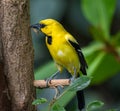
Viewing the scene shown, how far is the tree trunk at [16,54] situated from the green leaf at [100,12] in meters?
1.14

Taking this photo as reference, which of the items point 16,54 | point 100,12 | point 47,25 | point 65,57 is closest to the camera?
point 16,54

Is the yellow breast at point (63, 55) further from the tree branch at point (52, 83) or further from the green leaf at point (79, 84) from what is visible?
the green leaf at point (79, 84)

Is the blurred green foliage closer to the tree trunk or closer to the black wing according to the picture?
the black wing

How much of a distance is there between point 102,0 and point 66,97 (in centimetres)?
71

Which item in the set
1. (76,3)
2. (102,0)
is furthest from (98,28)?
(76,3)

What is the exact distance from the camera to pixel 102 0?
2777 mm

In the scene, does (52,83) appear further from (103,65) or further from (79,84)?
(103,65)

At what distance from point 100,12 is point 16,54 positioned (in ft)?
4.07

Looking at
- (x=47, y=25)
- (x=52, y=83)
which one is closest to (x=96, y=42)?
(x=47, y=25)

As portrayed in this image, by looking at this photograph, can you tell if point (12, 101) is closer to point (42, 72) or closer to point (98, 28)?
point (42, 72)

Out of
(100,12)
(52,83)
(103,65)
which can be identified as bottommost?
(103,65)

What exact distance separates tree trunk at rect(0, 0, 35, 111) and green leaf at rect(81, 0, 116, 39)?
3.73ft

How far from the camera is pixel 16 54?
1.60 metres

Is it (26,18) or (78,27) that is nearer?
(26,18)
